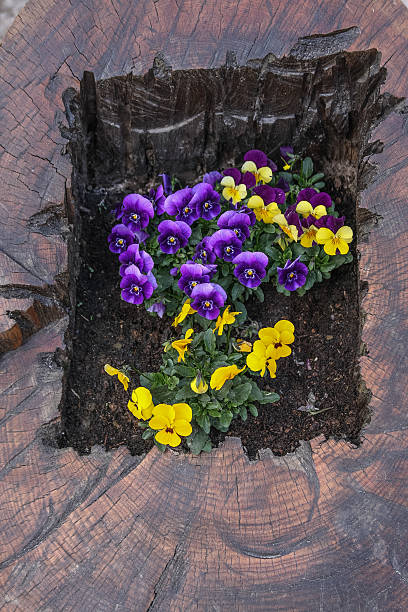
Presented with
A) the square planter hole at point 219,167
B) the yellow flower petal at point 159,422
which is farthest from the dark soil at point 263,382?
the yellow flower petal at point 159,422

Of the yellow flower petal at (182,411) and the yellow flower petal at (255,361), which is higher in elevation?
the yellow flower petal at (255,361)

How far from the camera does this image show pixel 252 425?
208 centimetres

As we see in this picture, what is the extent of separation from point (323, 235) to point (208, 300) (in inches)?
16.1

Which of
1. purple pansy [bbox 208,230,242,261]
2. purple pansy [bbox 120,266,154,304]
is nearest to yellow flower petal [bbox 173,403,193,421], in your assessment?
purple pansy [bbox 120,266,154,304]

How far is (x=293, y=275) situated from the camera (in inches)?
84.7

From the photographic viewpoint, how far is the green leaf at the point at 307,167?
229cm

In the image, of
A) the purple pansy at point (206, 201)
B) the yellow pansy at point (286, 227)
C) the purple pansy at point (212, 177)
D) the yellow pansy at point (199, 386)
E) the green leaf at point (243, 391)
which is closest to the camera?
the yellow pansy at point (199, 386)

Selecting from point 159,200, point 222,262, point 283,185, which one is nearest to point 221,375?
point 222,262

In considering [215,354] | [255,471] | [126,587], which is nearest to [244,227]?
[215,354]

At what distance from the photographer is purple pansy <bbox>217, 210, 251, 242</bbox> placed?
2.10 meters

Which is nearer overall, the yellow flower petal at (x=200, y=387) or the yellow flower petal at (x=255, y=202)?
the yellow flower petal at (x=200, y=387)

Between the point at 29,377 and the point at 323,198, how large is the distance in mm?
1091

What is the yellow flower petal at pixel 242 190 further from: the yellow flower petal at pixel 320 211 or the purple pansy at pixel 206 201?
the yellow flower petal at pixel 320 211

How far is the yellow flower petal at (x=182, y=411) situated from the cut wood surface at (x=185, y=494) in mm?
123
